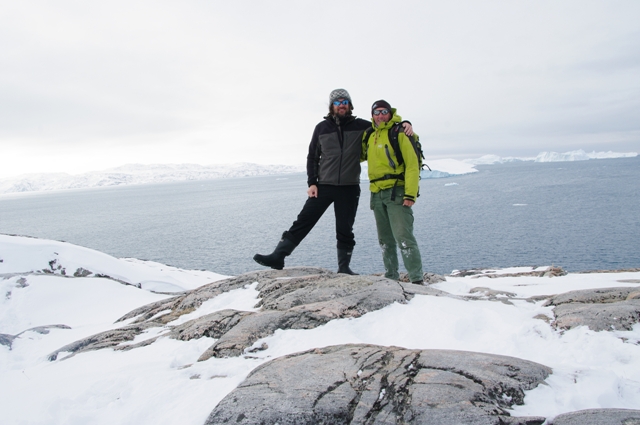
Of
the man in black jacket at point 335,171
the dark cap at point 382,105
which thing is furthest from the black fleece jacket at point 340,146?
the dark cap at point 382,105

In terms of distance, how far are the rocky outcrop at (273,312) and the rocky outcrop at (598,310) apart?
1.89 m

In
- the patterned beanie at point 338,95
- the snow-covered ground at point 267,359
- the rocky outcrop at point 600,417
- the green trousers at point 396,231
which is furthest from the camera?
the patterned beanie at point 338,95

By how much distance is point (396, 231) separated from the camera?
7277 mm

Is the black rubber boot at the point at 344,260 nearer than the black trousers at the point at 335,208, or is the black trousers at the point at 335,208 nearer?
the black trousers at the point at 335,208

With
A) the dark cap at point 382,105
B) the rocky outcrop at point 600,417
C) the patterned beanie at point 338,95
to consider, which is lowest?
the rocky outcrop at point 600,417

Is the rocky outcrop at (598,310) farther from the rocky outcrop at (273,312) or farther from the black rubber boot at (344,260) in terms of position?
the black rubber boot at (344,260)

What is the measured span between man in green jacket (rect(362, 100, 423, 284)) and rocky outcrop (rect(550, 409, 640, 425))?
4009 millimetres

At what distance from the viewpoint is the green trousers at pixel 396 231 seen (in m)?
7.21

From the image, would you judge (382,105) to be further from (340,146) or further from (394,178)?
(394,178)

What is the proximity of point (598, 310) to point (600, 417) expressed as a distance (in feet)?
9.02

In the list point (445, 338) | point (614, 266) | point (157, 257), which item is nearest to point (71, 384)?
point (445, 338)

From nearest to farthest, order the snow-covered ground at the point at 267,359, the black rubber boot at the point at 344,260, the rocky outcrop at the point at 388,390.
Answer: the rocky outcrop at the point at 388,390
the snow-covered ground at the point at 267,359
the black rubber boot at the point at 344,260

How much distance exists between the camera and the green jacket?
700 centimetres

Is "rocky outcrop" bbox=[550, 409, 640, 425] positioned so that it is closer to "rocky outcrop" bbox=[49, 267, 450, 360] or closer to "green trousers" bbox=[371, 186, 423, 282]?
"rocky outcrop" bbox=[49, 267, 450, 360]
